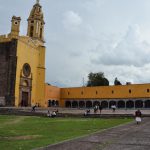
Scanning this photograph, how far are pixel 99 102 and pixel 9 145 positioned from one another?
52.6 metres

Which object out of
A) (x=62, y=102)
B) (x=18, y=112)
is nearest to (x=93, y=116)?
(x=18, y=112)

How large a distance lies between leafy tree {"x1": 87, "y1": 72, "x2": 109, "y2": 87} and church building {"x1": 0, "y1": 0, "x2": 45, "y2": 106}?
31.2m

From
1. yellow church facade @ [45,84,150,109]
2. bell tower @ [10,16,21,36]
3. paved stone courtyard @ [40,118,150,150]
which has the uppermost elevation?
bell tower @ [10,16,21,36]

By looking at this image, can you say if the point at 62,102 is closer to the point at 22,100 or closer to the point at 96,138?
the point at 22,100

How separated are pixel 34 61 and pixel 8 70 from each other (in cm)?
746

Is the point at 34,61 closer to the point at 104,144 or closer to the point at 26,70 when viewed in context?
the point at 26,70

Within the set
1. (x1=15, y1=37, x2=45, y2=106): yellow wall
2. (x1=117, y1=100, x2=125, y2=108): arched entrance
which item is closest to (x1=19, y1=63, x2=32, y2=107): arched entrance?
(x1=15, y1=37, x2=45, y2=106): yellow wall

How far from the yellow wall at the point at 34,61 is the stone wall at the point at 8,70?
3.92 ft

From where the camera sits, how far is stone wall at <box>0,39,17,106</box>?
4688 cm

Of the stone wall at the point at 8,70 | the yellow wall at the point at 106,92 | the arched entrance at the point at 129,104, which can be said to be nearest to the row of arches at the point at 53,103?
the yellow wall at the point at 106,92

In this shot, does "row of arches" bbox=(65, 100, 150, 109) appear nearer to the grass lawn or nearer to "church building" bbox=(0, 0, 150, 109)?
"church building" bbox=(0, 0, 150, 109)

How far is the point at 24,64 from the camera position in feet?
167

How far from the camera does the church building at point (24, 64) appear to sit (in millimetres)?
47469

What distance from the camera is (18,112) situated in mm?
37969
